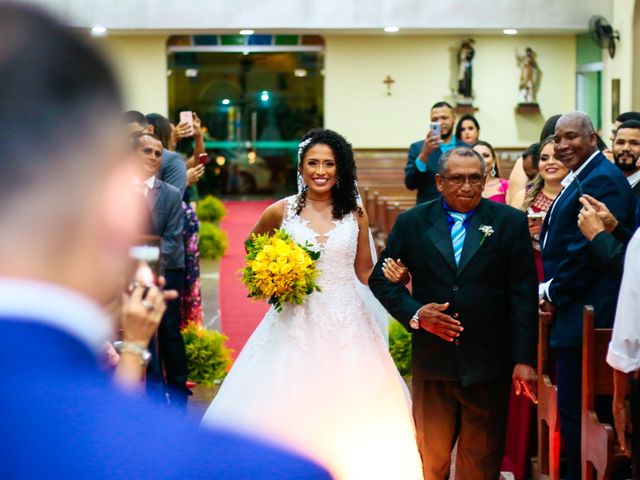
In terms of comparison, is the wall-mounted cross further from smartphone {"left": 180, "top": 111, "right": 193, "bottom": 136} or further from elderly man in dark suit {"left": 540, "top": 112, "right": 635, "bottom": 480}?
elderly man in dark suit {"left": 540, "top": 112, "right": 635, "bottom": 480}

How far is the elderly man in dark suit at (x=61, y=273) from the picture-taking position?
737 millimetres

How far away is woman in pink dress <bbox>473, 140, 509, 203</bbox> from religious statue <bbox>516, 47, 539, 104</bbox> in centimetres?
1390

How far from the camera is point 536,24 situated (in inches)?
864

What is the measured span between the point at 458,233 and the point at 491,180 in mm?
4569

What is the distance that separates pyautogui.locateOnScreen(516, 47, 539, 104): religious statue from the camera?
76.1 ft

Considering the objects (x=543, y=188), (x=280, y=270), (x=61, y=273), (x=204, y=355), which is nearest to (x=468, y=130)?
(x=543, y=188)

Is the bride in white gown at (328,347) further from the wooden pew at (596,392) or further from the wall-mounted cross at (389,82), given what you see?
the wall-mounted cross at (389,82)

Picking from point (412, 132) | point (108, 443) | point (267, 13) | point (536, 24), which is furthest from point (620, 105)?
point (108, 443)

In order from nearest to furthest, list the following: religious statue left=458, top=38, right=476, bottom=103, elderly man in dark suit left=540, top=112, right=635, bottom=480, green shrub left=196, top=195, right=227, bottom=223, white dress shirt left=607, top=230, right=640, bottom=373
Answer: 1. white dress shirt left=607, top=230, right=640, bottom=373
2. elderly man in dark suit left=540, top=112, right=635, bottom=480
3. green shrub left=196, top=195, right=227, bottom=223
4. religious statue left=458, top=38, right=476, bottom=103

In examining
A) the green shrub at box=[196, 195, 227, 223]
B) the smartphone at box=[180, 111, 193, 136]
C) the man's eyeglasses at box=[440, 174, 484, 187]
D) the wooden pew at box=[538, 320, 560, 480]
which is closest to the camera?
the man's eyeglasses at box=[440, 174, 484, 187]

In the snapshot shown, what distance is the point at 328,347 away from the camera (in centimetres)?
618

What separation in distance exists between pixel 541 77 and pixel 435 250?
18991 millimetres

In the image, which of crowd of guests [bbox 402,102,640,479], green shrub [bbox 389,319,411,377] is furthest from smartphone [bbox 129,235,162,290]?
green shrub [bbox 389,319,411,377]

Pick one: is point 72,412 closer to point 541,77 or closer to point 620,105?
point 620,105
